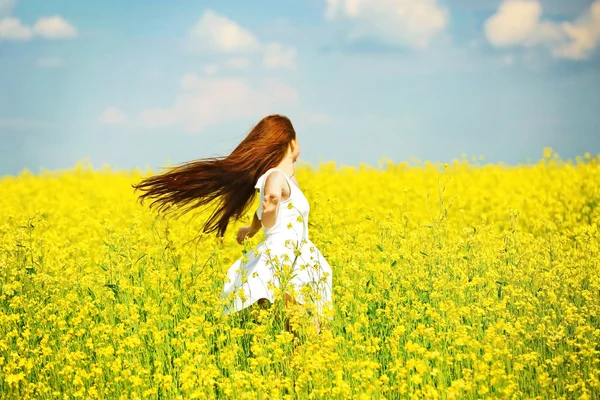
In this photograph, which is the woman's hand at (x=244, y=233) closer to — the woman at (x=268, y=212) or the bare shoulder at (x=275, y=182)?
the woman at (x=268, y=212)

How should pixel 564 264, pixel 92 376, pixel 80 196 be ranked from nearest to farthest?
pixel 92 376 < pixel 564 264 < pixel 80 196

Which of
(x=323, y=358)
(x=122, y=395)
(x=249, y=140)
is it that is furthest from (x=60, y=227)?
(x=323, y=358)

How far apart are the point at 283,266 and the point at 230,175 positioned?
3.56 feet

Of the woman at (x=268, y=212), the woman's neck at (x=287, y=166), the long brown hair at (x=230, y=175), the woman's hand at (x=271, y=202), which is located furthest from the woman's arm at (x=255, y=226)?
the woman's hand at (x=271, y=202)

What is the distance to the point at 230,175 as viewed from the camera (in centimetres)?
612

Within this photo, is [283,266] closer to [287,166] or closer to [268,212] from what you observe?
[268,212]

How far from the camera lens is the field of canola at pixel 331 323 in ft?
14.9

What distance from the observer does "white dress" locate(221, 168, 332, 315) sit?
5379 millimetres

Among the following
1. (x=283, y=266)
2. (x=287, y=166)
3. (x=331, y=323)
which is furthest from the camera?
(x=287, y=166)

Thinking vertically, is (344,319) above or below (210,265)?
below

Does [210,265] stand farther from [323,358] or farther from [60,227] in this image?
[60,227]

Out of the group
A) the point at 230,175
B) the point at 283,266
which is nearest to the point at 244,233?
the point at 230,175

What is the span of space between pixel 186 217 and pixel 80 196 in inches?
146

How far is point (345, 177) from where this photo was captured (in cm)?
1547
